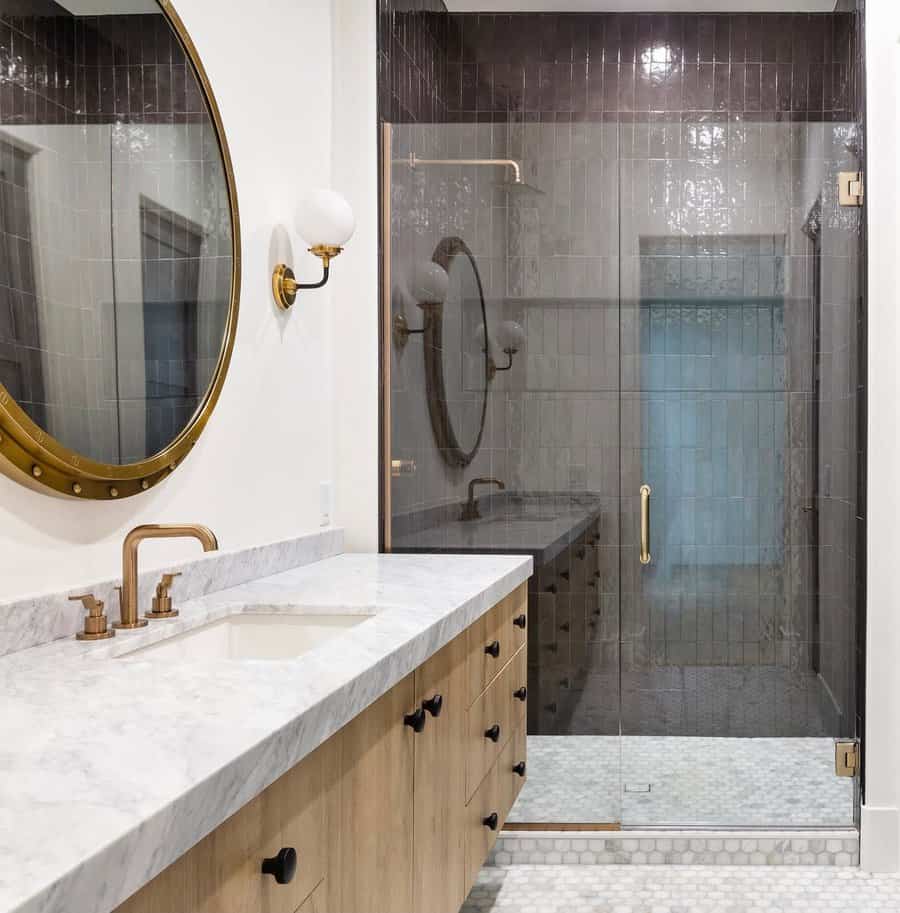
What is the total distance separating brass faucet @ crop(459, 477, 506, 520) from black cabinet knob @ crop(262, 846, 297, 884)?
1933mm

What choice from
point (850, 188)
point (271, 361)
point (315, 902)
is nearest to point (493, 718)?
point (271, 361)

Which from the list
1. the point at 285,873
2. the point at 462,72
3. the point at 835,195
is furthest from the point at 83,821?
the point at 462,72

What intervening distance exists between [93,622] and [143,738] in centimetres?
57

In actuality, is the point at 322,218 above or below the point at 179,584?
above

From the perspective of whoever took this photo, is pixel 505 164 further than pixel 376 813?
Yes

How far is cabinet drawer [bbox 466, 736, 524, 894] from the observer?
192cm

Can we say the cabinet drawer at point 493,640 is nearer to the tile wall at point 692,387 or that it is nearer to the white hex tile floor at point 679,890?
the tile wall at point 692,387

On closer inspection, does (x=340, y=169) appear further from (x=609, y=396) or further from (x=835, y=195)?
(x=835, y=195)

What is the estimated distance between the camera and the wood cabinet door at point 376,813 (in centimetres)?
116

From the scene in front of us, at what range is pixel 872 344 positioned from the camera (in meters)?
2.70

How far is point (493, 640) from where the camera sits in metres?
2.10

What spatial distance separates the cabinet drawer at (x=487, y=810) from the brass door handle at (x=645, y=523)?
0.75 m

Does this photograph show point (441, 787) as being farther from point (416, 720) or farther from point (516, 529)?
point (516, 529)

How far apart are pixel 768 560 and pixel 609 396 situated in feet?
2.20
